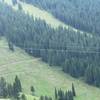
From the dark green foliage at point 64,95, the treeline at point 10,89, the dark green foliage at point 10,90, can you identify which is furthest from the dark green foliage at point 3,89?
the dark green foliage at point 64,95

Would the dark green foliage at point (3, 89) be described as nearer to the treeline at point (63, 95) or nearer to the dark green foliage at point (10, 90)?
the dark green foliage at point (10, 90)

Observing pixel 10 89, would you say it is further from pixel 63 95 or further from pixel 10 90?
pixel 63 95

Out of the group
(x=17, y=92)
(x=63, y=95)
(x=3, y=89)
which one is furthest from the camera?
(x=63, y=95)

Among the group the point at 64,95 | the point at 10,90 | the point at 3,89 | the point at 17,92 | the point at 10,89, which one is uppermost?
the point at 3,89

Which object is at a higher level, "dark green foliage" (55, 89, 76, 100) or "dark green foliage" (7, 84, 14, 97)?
"dark green foliage" (7, 84, 14, 97)

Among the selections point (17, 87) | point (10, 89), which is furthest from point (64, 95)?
point (10, 89)

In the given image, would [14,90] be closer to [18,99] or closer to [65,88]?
[18,99]

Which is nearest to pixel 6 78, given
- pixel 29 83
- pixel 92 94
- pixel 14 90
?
pixel 29 83

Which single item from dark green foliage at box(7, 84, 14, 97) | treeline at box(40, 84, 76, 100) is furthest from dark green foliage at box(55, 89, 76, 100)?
dark green foliage at box(7, 84, 14, 97)

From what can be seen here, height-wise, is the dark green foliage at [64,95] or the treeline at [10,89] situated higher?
the treeline at [10,89]

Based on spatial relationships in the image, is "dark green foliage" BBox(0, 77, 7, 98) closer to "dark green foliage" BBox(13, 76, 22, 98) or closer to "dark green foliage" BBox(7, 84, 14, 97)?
"dark green foliage" BBox(7, 84, 14, 97)

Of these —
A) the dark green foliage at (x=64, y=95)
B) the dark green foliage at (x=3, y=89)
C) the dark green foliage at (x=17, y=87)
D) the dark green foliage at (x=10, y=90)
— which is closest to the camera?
the dark green foliage at (x=3, y=89)
